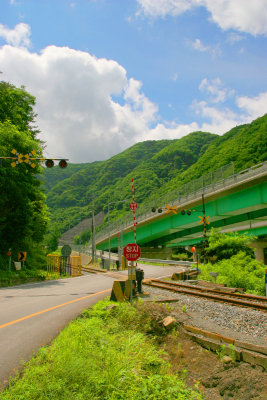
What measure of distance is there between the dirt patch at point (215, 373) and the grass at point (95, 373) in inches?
21.7

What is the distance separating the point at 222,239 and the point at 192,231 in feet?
→ 68.4

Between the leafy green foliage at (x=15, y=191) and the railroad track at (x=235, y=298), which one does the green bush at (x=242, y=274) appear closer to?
the railroad track at (x=235, y=298)

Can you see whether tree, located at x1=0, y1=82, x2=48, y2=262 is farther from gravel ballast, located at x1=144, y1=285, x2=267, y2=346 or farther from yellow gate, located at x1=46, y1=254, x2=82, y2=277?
gravel ballast, located at x1=144, y1=285, x2=267, y2=346

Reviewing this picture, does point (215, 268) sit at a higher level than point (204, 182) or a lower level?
lower

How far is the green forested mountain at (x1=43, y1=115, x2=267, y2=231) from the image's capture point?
9569cm

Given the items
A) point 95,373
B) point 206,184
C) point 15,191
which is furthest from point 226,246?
point 95,373

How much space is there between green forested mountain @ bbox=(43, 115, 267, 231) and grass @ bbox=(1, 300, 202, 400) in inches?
2821

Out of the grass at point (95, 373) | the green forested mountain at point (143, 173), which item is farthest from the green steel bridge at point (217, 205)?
the green forested mountain at point (143, 173)

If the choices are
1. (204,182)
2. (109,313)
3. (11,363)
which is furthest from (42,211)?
(11,363)

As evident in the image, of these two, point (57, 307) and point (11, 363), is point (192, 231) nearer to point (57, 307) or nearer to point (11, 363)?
point (57, 307)

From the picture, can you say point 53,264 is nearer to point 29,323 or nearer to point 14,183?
point 14,183

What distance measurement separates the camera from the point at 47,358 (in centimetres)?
520

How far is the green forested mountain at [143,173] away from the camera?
314 feet

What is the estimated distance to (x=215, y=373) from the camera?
6184mm
